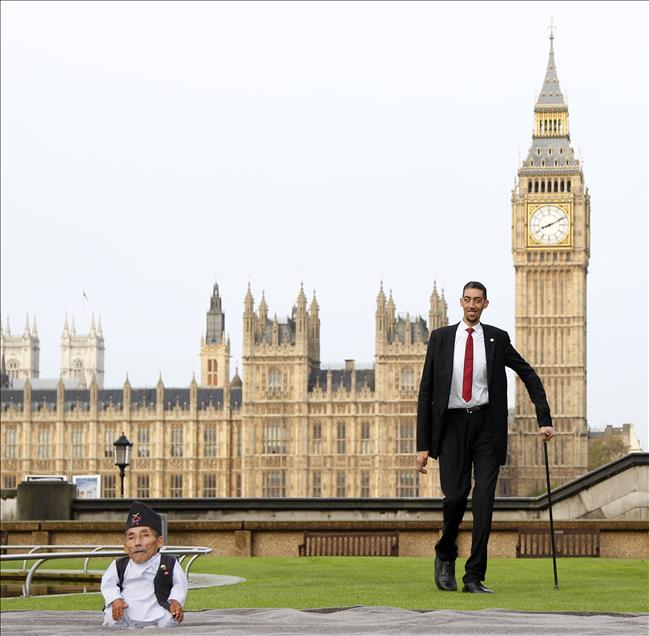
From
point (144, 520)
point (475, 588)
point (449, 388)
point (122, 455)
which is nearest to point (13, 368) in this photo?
point (122, 455)

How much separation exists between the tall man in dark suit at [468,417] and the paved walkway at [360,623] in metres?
1.27

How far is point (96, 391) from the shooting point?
7919 cm

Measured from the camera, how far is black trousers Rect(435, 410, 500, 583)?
8.85 metres

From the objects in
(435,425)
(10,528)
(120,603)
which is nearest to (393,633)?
(120,603)

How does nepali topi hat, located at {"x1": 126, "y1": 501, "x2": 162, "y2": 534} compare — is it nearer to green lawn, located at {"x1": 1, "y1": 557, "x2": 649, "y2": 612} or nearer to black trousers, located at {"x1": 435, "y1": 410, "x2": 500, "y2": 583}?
green lawn, located at {"x1": 1, "y1": 557, "x2": 649, "y2": 612}

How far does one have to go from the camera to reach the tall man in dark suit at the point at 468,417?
8.86m

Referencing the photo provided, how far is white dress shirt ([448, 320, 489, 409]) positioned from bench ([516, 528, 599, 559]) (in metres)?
5.10

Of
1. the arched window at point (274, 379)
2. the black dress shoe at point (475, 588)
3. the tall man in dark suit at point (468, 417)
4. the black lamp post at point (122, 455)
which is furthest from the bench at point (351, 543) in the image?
the arched window at point (274, 379)

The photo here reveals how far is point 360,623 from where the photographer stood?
7.04 meters

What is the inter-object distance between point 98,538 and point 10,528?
2.97 feet

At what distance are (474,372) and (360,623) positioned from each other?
2.28 meters

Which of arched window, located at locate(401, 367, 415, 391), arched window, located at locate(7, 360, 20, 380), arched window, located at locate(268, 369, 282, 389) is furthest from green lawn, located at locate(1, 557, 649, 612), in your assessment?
arched window, located at locate(7, 360, 20, 380)

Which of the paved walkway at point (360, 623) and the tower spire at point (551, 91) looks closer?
the paved walkway at point (360, 623)

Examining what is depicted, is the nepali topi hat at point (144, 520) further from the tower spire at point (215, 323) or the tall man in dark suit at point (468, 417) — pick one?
the tower spire at point (215, 323)
